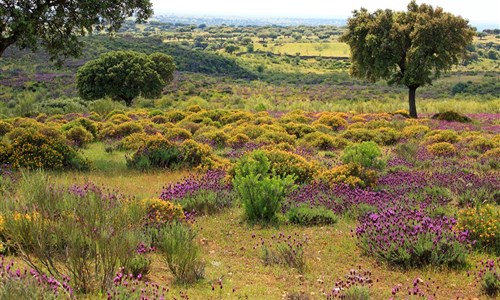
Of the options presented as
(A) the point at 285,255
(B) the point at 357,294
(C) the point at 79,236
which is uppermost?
(C) the point at 79,236

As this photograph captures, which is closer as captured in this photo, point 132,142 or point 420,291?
point 420,291

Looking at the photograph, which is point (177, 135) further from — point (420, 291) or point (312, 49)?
point (312, 49)

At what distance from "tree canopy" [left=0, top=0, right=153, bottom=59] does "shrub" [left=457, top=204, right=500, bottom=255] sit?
12164 millimetres

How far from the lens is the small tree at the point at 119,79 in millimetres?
43250

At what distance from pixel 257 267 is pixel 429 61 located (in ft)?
76.7

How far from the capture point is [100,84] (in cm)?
4353

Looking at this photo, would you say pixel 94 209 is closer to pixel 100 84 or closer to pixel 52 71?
pixel 100 84

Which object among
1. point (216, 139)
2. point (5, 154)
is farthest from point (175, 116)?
point (5, 154)

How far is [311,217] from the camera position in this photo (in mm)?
8250

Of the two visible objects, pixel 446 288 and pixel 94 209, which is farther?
pixel 446 288

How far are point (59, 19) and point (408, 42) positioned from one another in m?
20.0

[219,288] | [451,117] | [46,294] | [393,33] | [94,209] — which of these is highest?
[393,33]

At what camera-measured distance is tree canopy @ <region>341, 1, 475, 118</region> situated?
2589cm

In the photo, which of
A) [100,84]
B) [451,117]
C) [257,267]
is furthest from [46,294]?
[100,84]
